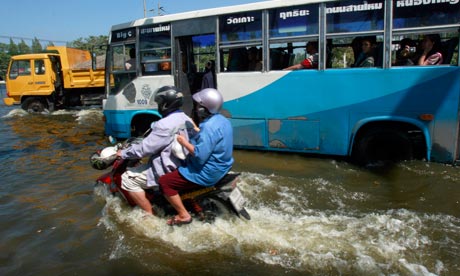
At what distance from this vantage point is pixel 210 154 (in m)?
3.83

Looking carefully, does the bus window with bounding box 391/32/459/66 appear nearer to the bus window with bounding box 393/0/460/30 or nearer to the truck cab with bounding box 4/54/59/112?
the bus window with bounding box 393/0/460/30

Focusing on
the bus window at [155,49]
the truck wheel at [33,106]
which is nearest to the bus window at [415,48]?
the bus window at [155,49]

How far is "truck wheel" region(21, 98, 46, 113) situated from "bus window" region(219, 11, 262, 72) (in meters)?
13.0

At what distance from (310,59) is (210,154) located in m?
3.71

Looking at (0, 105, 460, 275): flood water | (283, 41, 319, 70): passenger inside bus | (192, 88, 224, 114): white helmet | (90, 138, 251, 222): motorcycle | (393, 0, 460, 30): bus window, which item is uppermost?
(393, 0, 460, 30): bus window

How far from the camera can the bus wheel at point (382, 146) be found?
634cm

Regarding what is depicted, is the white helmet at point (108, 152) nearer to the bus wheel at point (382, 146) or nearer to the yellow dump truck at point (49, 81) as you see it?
the bus wheel at point (382, 146)

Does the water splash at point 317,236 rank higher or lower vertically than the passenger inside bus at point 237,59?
lower

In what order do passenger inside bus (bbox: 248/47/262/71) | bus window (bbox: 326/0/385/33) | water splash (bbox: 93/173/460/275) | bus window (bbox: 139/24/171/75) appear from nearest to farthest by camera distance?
water splash (bbox: 93/173/460/275) < bus window (bbox: 326/0/385/33) < passenger inside bus (bbox: 248/47/262/71) < bus window (bbox: 139/24/171/75)

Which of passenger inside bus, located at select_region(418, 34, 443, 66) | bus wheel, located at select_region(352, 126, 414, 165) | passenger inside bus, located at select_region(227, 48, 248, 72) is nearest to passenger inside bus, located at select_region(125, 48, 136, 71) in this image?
passenger inside bus, located at select_region(227, 48, 248, 72)

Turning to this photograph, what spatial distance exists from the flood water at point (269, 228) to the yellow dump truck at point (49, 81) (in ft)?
38.6

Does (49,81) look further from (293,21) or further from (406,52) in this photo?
(406,52)

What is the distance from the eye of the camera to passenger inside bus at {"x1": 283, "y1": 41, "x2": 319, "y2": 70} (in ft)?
22.0

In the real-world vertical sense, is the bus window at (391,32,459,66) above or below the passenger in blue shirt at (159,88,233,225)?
above
